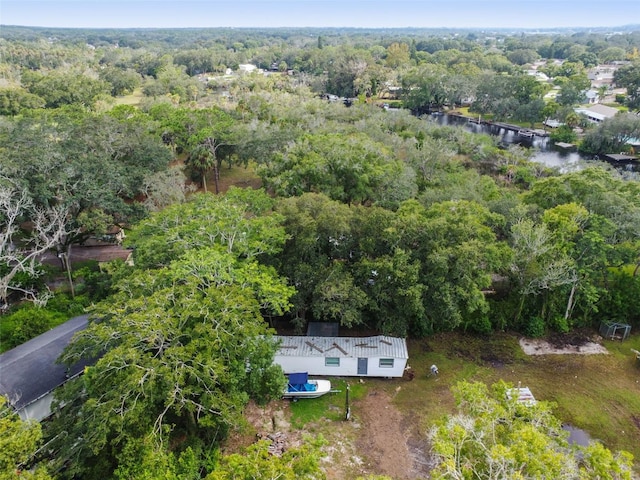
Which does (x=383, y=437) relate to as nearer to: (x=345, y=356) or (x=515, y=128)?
(x=345, y=356)

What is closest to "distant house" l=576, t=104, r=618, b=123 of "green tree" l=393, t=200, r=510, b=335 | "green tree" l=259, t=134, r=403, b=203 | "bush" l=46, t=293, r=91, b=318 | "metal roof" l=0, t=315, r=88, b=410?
"green tree" l=259, t=134, r=403, b=203

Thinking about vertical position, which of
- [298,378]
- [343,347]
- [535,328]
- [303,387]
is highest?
[343,347]

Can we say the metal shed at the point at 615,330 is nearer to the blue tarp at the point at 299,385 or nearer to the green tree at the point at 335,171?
the green tree at the point at 335,171

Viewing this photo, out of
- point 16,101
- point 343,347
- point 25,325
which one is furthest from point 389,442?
point 16,101

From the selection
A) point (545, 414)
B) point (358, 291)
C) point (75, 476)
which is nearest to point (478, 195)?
point (358, 291)

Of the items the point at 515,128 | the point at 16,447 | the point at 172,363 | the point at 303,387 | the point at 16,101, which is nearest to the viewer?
the point at 16,447

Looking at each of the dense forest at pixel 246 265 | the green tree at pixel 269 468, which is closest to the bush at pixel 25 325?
the dense forest at pixel 246 265
